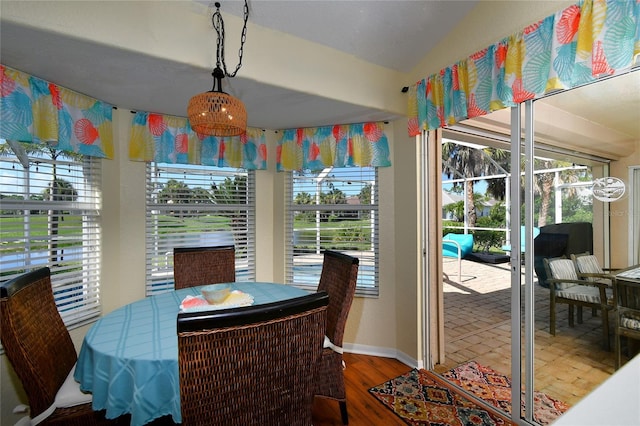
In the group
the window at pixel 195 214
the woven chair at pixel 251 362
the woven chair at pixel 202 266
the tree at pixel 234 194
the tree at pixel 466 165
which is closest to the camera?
the woven chair at pixel 251 362

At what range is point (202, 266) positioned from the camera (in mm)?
2342

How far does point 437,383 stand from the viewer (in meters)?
2.19

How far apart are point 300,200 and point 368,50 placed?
150cm

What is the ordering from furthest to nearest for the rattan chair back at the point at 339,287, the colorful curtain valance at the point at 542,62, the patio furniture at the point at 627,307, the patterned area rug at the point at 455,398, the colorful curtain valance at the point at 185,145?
the colorful curtain valance at the point at 185,145, the patterned area rug at the point at 455,398, the rattan chair back at the point at 339,287, the patio furniture at the point at 627,307, the colorful curtain valance at the point at 542,62

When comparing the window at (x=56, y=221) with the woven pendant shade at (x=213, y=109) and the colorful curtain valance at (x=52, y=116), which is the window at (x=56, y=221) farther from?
the woven pendant shade at (x=213, y=109)

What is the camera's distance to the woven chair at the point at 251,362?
31.2 inches

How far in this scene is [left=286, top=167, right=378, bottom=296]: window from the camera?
2762 millimetres

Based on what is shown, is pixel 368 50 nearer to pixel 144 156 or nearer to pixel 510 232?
pixel 510 232

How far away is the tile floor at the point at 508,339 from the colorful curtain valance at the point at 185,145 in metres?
2.40

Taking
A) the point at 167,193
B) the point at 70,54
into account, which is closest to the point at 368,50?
the point at 70,54

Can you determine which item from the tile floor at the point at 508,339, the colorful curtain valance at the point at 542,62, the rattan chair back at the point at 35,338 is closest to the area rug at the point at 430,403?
the tile floor at the point at 508,339

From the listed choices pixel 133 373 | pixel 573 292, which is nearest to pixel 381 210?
pixel 573 292

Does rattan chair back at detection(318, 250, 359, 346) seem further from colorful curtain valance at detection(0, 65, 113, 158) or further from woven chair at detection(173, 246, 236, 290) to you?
colorful curtain valance at detection(0, 65, 113, 158)

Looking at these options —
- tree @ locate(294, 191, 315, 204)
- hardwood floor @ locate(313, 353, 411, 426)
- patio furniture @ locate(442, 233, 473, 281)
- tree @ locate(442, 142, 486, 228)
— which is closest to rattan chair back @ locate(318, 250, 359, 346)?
hardwood floor @ locate(313, 353, 411, 426)
